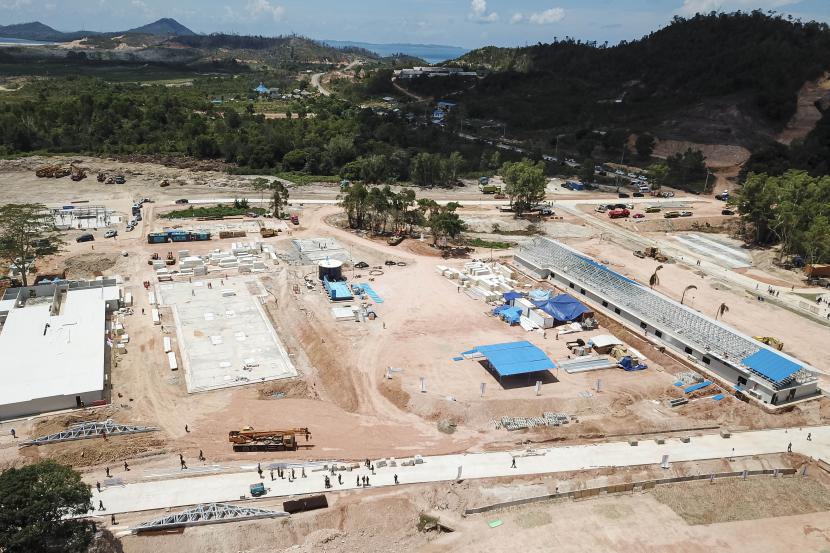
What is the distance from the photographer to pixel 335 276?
52469 millimetres

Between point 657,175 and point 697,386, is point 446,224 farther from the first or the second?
point 657,175

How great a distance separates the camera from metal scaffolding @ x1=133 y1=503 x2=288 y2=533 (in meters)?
24.2

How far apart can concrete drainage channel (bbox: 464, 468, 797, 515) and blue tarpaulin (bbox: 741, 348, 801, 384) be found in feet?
24.4

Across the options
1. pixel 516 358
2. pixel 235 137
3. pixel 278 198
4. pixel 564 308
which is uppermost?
pixel 235 137

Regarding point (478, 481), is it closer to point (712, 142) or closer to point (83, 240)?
point (83, 240)

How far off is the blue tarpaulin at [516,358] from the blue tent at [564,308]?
7058mm

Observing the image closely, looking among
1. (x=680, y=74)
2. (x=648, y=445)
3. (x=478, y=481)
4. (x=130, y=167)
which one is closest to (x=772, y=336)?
(x=648, y=445)

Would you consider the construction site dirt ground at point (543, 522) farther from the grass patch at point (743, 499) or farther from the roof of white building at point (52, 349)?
the roof of white building at point (52, 349)

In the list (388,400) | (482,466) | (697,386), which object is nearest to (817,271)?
(697,386)

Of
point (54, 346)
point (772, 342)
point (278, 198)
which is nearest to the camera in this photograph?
point (54, 346)

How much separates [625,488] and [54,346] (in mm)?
36484

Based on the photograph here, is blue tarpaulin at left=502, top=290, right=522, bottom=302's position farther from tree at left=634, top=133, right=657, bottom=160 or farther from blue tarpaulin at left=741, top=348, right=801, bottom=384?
tree at left=634, top=133, right=657, bottom=160

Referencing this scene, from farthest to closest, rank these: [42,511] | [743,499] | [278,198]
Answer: [278,198], [743,499], [42,511]

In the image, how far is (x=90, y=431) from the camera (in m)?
30.4
